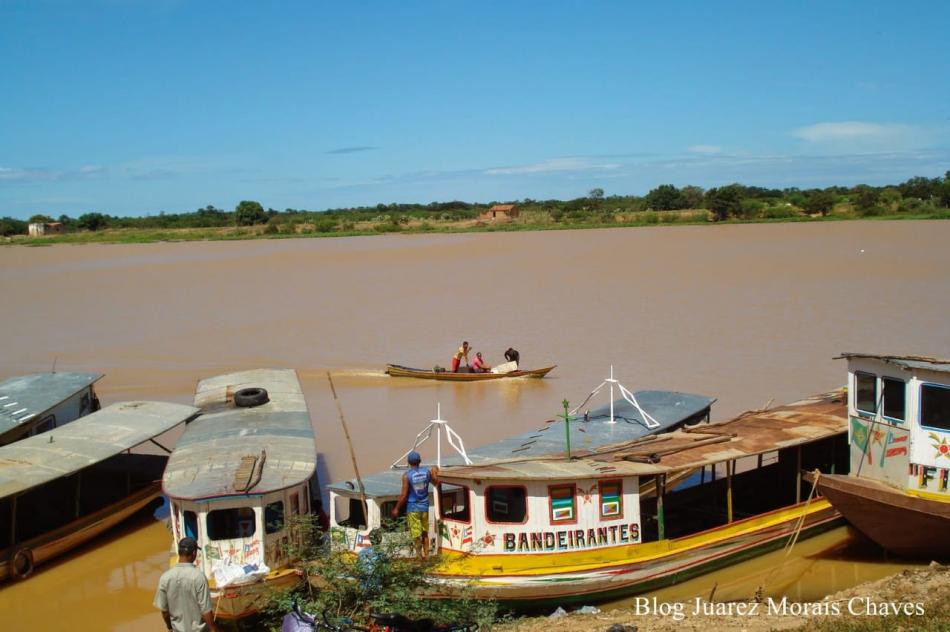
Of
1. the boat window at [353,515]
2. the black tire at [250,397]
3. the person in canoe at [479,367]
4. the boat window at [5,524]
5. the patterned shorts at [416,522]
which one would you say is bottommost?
the boat window at [5,524]

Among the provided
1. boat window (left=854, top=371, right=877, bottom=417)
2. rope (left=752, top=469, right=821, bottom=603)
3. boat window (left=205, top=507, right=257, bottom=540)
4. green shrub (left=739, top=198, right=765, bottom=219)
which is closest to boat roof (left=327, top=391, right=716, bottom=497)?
boat window (left=205, top=507, right=257, bottom=540)

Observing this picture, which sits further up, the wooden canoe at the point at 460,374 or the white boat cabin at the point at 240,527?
the white boat cabin at the point at 240,527

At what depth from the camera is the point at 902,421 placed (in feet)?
32.4

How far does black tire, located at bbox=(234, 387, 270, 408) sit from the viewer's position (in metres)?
12.8

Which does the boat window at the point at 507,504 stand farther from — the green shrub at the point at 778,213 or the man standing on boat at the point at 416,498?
the green shrub at the point at 778,213

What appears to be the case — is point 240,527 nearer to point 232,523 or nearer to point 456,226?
point 232,523

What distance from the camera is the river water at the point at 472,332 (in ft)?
36.9

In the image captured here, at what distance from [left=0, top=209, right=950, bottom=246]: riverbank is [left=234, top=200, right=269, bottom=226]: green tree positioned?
4869 mm

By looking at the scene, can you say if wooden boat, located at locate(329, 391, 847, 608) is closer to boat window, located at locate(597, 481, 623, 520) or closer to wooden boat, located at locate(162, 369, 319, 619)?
boat window, located at locate(597, 481, 623, 520)

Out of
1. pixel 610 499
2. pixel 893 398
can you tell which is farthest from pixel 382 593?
pixel 893 398

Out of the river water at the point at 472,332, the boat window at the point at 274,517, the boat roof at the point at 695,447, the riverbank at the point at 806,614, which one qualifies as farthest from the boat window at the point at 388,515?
the river water at the point at 472,332

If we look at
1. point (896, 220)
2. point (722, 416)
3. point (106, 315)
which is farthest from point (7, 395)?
point (896, 220)

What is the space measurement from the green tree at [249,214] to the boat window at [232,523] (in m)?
93.1

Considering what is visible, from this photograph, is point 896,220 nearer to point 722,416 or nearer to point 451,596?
point 722,416
